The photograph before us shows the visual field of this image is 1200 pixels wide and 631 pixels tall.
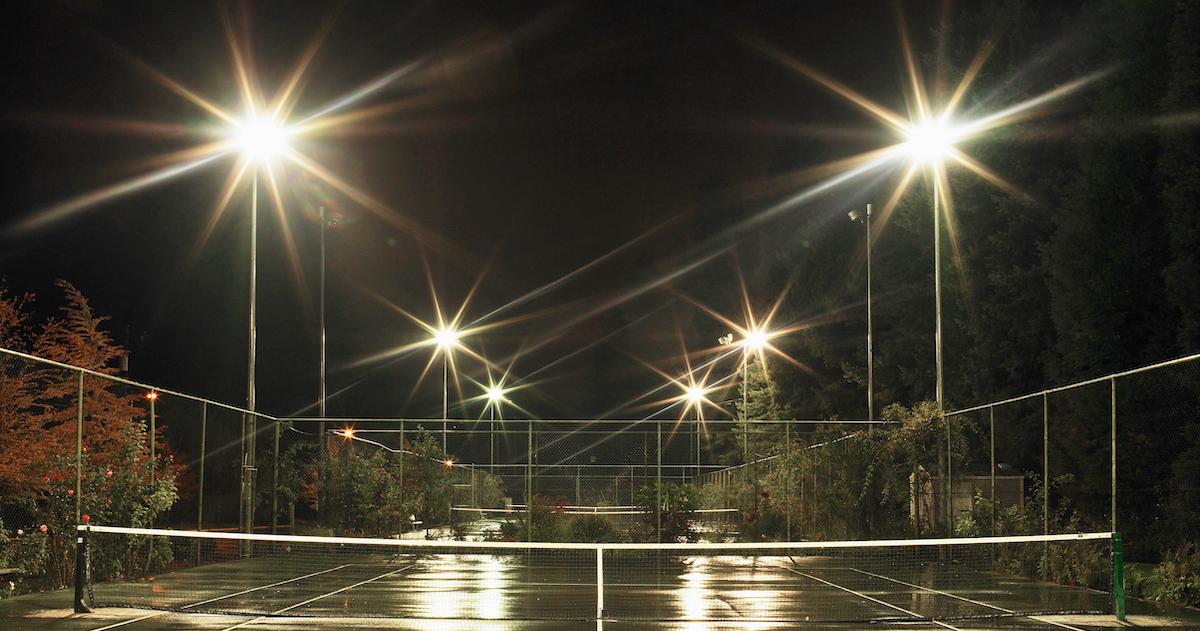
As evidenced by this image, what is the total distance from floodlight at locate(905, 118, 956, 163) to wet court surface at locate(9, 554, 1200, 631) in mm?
8200

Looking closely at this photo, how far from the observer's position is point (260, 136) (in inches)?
984

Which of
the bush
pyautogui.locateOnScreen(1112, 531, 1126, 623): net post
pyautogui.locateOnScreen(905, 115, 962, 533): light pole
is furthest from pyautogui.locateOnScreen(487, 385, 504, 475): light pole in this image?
pyautogui.locateOnScreen(1112, 531, 1126, 623): net post

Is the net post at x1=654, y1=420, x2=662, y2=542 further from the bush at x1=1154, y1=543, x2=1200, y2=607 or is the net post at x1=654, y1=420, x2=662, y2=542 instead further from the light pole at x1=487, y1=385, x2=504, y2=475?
the bush at x1=1154, y1=543, x2=1200, y2=607

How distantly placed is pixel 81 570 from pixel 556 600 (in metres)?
5.84

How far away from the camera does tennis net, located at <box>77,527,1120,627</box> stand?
51.6 feet

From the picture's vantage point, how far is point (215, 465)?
3406cm

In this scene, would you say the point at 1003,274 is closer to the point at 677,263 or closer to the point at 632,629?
→ the point at 632,629

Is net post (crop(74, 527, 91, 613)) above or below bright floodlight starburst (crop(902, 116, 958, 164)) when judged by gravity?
below

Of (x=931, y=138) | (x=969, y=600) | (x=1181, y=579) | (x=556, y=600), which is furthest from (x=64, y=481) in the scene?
(x=931, y=138)

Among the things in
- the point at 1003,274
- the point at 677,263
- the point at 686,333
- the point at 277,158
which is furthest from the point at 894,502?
the point at 686,333

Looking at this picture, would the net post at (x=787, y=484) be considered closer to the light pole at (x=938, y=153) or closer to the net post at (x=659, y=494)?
the net post at (x=659, y=494)

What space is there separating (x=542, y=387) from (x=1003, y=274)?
2636 inches

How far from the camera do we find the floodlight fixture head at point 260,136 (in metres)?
25.0

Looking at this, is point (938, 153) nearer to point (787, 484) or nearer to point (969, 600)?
point (787, 484)
